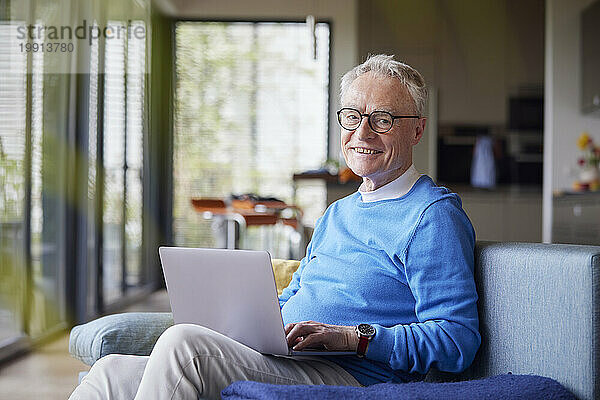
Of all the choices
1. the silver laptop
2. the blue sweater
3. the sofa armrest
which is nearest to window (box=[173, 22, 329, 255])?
the sofa armrest

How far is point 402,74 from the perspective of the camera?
184 centimetres

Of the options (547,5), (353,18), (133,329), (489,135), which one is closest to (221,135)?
(353,18)

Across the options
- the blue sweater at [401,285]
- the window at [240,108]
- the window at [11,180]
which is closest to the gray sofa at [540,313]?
the blue sweater at [401,285]

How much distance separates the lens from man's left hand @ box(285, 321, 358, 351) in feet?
5.09

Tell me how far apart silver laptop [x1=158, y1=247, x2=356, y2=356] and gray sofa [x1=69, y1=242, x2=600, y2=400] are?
A: 1.05ft

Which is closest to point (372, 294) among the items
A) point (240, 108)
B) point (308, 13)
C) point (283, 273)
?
point (283, 273)

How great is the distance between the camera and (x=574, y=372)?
4.31ft

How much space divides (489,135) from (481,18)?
1.11 m

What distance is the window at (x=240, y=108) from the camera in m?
7.68

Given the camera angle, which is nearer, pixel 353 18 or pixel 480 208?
pixel 480 208

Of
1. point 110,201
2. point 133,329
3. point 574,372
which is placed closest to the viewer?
point 574,372

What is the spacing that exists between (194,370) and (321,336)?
0.28 meters

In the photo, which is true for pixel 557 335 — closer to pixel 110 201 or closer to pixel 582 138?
pixel 110 201

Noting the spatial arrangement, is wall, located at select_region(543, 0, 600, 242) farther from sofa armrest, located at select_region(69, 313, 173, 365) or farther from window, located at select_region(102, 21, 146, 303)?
sofa armrest, located at select_region(69, 313, 173, 365)
